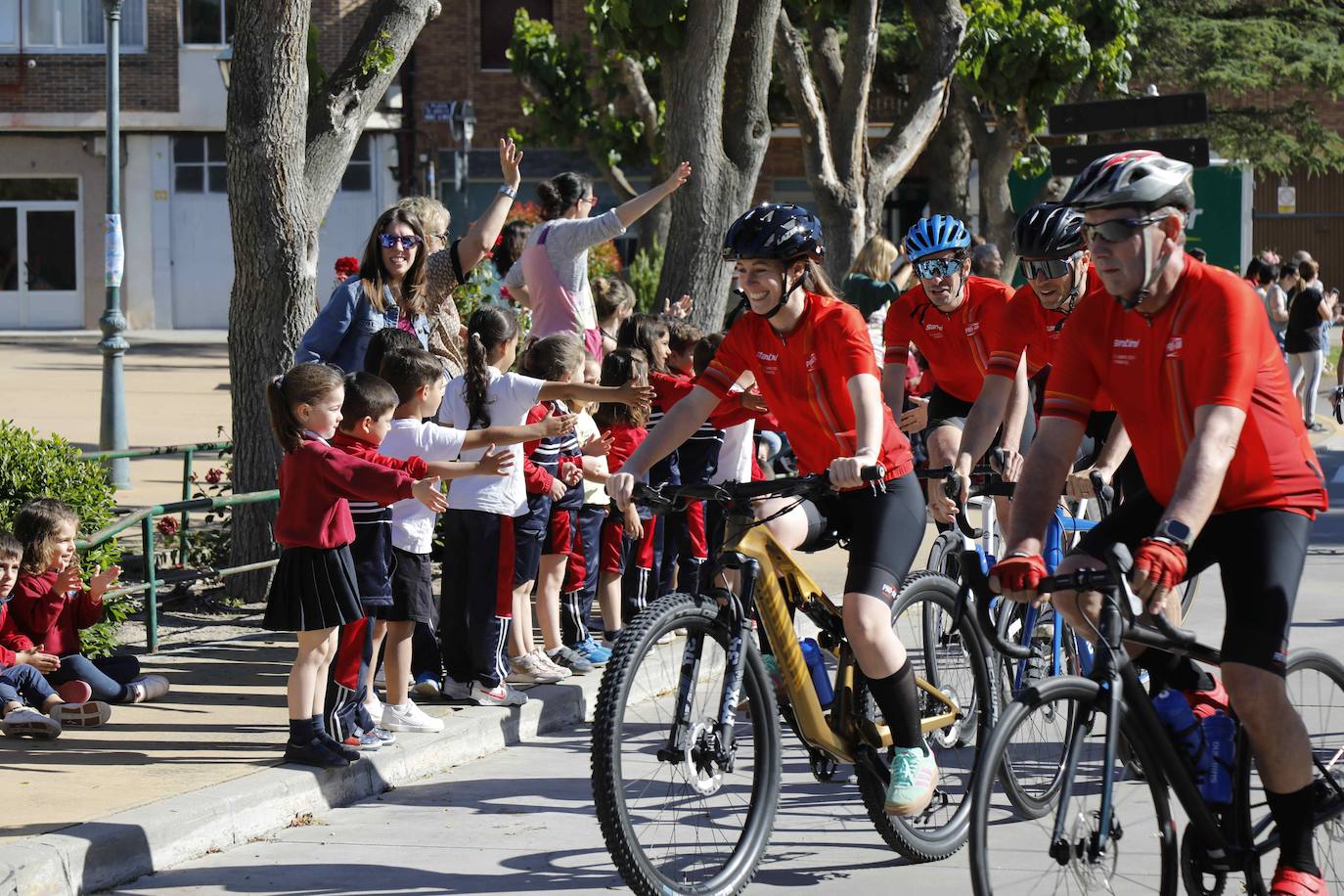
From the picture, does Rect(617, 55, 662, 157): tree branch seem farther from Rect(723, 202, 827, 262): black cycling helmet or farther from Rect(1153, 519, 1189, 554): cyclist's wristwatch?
Rect(1153, 519, 1189, 554): cyclist's wristwatch

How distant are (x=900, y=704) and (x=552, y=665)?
2.94m

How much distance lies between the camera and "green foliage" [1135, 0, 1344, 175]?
29547mm

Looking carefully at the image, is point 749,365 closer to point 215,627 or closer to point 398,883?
point 398,883

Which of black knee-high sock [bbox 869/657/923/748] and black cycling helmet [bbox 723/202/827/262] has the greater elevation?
black cycling helmet [bbox 723/202/827/262]

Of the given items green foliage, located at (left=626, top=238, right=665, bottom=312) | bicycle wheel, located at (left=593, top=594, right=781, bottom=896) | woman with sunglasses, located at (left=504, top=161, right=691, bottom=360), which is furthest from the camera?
green foliage, located at (left=626, top=238, right=665, bottom=312)

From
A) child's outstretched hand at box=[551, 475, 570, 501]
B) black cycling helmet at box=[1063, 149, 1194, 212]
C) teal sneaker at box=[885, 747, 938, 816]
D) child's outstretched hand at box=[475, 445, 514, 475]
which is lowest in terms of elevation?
teal sneaker at box=[885, 747, 938, 816]

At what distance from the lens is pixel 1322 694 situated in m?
4.61

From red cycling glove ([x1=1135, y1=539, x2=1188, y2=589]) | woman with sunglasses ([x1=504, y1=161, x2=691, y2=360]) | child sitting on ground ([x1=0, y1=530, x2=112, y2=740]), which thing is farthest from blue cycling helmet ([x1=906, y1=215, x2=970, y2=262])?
child sitting on ground ([x1=0, y1=530, x2=112, y2=740])

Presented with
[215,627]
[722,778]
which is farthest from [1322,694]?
[215,627]

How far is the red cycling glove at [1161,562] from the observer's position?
149 inches

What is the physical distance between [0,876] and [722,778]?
192 cm

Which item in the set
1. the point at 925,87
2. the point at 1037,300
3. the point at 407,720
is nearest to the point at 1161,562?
the point at 1037,300

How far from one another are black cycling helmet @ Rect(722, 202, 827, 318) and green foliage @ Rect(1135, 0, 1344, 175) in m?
25.0

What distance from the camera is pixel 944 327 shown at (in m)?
7.38
